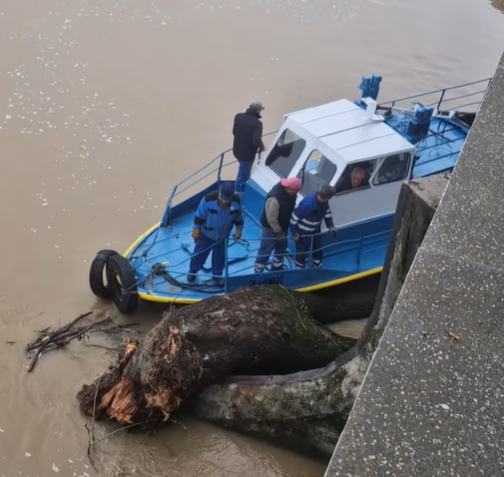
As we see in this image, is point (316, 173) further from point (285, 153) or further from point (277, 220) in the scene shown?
point (277, 220)

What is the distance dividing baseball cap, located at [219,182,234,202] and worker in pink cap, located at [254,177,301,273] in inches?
20.8

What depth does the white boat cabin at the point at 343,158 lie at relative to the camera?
8188 millimetres

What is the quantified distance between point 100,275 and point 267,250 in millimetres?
2179

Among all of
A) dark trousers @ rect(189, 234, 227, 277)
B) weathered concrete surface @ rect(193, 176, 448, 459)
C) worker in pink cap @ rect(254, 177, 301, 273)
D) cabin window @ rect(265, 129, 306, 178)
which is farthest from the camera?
cabin window @ rect(265, 129, 306, 178)

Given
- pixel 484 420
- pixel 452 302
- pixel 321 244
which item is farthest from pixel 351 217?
pixel 484 420

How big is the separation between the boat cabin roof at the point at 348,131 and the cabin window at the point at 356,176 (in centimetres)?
11

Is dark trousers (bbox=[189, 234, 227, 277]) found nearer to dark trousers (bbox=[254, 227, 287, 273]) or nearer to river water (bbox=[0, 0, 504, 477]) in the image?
dark trousers (bbox=[254, 227, 287, 273])

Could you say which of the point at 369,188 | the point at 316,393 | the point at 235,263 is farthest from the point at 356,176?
the point at 316,393

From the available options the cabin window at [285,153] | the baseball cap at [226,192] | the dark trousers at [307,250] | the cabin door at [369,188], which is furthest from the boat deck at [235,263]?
the cabin window at [285,153]

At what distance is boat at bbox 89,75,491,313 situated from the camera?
7875mm

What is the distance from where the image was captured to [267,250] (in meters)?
7.90

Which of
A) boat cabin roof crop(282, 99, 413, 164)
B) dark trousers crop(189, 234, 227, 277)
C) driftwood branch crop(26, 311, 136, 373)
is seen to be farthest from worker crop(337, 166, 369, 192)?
driftwood branch crop(26, 311, 136, 373)

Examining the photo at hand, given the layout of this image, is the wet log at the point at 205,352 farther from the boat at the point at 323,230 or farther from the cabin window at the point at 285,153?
the cabin window at the point at 285,153

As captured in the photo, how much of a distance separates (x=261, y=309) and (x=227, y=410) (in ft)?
3.57
